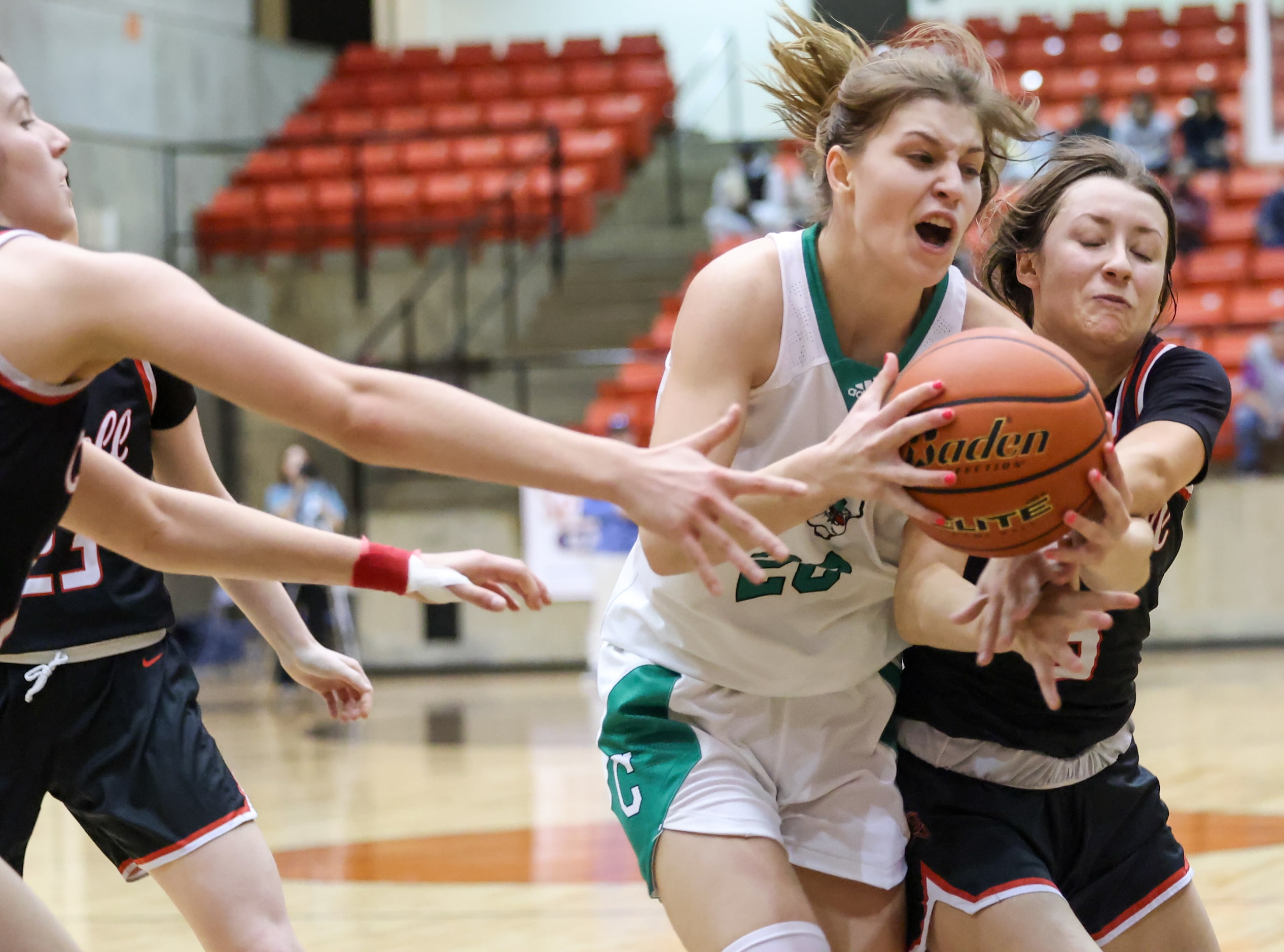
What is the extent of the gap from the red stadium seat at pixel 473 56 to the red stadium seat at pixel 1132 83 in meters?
5.88

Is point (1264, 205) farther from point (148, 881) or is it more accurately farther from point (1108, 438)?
point (1108, 438)

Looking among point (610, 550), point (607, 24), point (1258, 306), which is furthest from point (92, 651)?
point (607, 24)

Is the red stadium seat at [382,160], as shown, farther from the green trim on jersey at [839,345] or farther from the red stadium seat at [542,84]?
the green trim on jersey at [839,345]

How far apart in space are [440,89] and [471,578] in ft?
43.7

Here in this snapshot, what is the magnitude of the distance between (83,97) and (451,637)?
591 cm

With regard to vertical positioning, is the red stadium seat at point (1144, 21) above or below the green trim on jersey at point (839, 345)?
above

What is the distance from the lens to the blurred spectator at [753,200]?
12.4 metres

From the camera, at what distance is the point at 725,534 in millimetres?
1969

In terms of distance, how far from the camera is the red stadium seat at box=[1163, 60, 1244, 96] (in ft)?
43.9

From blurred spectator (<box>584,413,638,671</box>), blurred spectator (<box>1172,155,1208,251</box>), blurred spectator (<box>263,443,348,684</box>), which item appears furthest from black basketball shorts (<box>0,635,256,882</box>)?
blurred spectator (<box>1172,155,1208,251</box>)

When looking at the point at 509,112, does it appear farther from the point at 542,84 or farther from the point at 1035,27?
the point at 1035,27

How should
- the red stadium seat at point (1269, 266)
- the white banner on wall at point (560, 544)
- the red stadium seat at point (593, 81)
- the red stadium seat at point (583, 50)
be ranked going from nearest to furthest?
the white banner on wall at point (560, 544), the red stadium seat at point (1269, 266), the red stadium seat at point (593, 81), the red stadium seat at point (583, 50)

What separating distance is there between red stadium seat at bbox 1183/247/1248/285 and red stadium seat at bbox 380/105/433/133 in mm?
6820

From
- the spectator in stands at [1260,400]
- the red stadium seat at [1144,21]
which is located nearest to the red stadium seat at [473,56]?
the red stadium seat at [1144,21]
